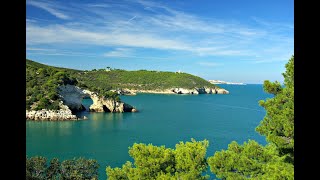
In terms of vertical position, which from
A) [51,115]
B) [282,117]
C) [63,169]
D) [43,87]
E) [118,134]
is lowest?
[118,134]

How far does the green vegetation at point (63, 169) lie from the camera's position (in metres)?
11.7

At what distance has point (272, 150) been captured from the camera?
10008mm

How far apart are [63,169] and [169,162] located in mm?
4423

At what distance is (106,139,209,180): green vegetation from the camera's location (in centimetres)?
991

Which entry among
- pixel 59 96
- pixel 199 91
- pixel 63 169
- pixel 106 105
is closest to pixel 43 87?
pixel 59 96

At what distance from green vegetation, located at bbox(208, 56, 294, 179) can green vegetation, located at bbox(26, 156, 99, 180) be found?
15.9 ft

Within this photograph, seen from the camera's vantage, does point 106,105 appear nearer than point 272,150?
No

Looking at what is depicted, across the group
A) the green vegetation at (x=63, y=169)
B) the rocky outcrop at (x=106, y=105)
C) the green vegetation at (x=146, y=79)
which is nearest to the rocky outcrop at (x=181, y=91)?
the green vegetation at (x=146, y=79)

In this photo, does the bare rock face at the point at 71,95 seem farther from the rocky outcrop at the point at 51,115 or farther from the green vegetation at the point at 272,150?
the green vegetation at the point at 272,150

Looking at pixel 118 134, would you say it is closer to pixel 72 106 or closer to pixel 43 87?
pixel 43 87

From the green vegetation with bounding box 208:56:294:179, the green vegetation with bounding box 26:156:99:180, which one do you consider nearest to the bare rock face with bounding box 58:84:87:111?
the green vegetation with bounding box 26:156:99:180

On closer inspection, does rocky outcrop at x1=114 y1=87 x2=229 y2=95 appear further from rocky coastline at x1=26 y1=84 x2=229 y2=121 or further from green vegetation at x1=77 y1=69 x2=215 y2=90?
rocky coastline at x1=26 y1=84 x2=229 y2=121
